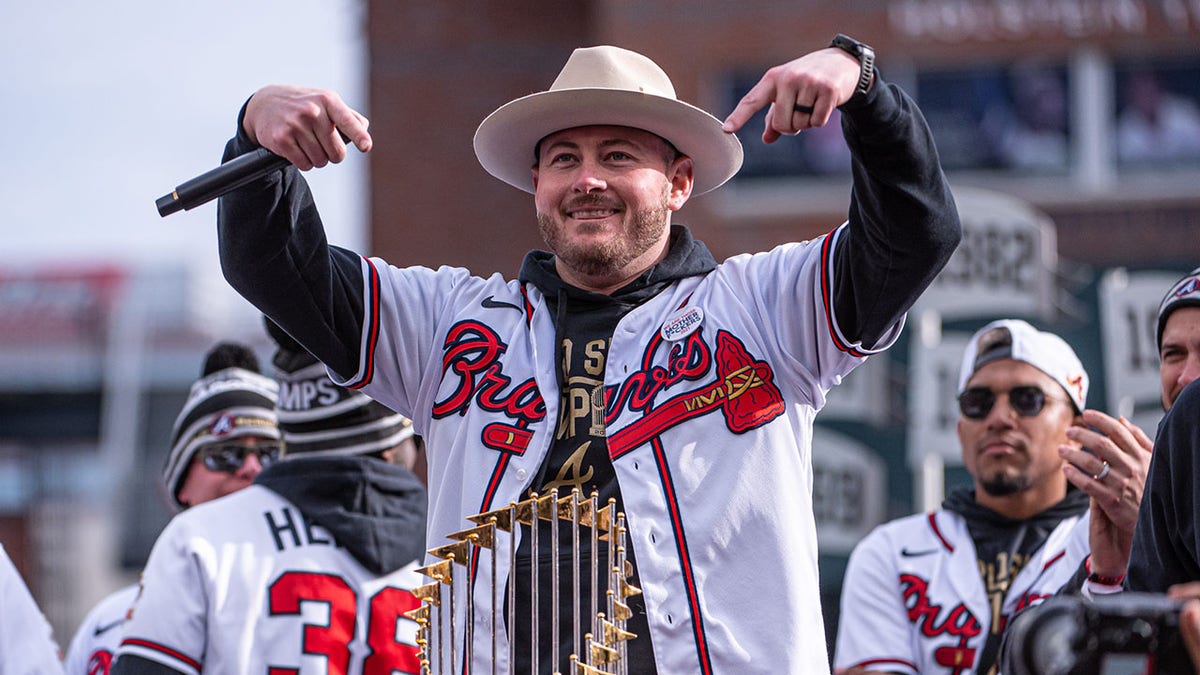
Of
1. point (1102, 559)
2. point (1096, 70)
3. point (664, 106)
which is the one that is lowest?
point (1102, 559)

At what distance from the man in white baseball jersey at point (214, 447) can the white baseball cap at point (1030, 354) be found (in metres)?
2.52

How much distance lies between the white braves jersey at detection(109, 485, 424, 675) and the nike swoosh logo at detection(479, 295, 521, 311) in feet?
4.07

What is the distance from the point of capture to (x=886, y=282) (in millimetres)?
3408

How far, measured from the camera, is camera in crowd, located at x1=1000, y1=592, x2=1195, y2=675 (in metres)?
1.83

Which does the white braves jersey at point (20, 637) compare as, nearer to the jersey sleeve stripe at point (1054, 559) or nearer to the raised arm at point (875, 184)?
the raised arm at point (875, 184)

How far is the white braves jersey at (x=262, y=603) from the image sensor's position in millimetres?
4473

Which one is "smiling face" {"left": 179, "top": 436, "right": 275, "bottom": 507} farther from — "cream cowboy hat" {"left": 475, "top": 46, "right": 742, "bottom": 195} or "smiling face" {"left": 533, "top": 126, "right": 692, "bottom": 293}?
"smiling face" {"left": 533, "top": 126, "right": 692, "bottom": 293}

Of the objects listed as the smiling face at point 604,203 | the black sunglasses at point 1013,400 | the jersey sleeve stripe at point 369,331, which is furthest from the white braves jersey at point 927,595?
the jersey sleeve stripe at point 369,331

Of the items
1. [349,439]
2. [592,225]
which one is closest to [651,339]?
[592,225]

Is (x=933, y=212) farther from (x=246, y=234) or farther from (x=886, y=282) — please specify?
(x=246, y=234)

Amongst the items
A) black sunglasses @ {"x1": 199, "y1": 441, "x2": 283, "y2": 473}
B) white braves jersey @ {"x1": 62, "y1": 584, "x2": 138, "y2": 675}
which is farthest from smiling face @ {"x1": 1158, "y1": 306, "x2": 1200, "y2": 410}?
white braves jersey @ {"x1": 62, "y1": 584, "x2": 138, "y2": 675}

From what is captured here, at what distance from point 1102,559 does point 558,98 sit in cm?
172

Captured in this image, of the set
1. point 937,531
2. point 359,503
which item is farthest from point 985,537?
point 359,503

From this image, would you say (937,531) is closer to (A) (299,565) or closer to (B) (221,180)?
(A) (299,565)
